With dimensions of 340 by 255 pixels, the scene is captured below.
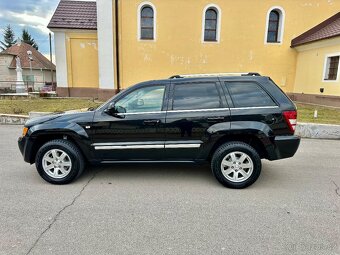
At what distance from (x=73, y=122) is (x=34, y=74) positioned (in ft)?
135

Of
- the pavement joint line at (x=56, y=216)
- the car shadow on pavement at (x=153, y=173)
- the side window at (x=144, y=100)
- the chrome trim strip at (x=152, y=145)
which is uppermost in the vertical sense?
Result: the side window at (x=144, y=100)

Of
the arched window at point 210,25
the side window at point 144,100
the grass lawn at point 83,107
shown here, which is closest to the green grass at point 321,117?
the grass lawn at point 83,107

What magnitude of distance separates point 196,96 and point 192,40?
12.6 metres

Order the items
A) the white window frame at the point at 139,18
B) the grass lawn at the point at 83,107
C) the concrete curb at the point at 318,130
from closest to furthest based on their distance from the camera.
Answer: the concrete curb at the point at 318,130
the grass lawn at the point at 83,107
the white window frame at the point at 139,18

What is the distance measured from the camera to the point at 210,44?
51.6ft

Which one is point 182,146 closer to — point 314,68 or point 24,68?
point 314,68

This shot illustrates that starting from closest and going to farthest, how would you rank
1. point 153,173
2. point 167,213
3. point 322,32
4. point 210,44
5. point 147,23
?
1. point 167,213
2. point 153,173
3. point 322,32
4. point 147,23
5. point 210,44

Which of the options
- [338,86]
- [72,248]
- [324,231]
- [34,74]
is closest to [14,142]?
[72,248]

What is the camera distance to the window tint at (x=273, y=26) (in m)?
15.8

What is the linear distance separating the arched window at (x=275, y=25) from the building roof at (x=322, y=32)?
1017 mm

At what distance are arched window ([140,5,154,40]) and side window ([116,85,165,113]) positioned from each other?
12.5 m

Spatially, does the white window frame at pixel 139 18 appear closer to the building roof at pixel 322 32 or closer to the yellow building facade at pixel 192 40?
the yellow building facade at pixel 192 40

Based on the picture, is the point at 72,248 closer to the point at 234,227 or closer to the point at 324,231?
the point at 234,227

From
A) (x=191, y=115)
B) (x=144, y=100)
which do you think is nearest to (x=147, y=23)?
(x=144, y=100)
